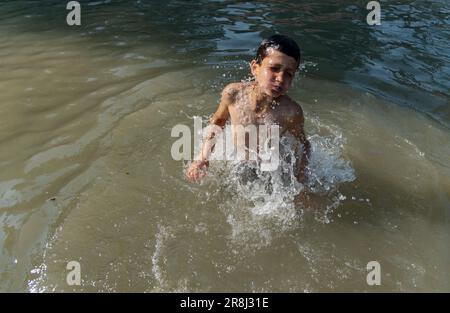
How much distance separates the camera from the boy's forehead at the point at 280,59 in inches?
124

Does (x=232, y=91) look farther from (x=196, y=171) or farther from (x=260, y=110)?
(x=196, y=171)

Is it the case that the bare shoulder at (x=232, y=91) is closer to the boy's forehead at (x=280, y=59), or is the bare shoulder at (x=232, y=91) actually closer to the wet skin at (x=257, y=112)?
the wet skin at (x=257, y=112)

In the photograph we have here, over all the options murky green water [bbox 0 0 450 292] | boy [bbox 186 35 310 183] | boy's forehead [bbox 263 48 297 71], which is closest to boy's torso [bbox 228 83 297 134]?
boy [bbox 186 35 310 183]

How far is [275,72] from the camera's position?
3.22 meters

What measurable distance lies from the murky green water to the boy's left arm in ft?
0.60

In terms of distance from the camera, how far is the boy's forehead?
10.4ft

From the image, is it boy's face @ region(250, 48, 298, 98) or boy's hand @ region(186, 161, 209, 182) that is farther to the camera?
boy's hand @ region(186, 161, 209, 182)

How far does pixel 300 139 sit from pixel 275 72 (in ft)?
2.07

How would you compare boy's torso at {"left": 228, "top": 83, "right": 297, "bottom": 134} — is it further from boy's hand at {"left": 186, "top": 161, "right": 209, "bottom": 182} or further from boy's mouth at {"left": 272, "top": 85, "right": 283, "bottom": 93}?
boy's hand at {"left": 186, "top": 161, "right": 209, "bottom": 182}

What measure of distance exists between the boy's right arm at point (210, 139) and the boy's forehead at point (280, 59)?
0.47m

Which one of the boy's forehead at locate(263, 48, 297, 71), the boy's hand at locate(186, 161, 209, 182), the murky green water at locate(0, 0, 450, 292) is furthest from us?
the boy's hand at locate(186, 161, 209, 182)

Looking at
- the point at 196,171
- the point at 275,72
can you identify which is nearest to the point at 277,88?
the point at 275,72

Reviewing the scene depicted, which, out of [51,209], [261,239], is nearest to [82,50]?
[51,209]
